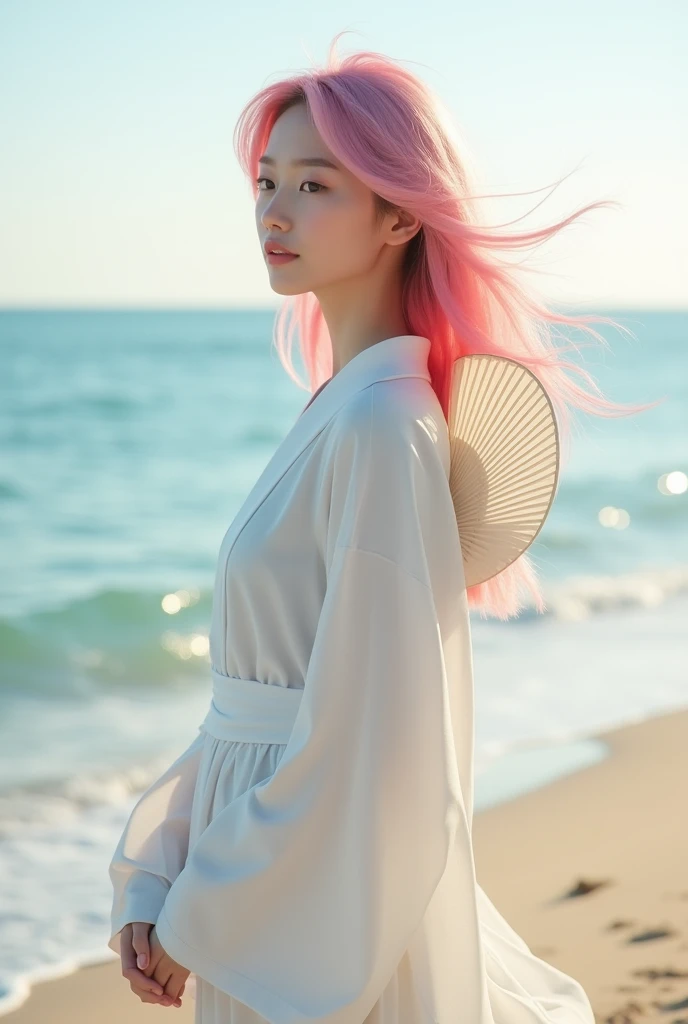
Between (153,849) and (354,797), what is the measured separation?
1.72 ft

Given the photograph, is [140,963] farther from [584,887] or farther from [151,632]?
[151,632]

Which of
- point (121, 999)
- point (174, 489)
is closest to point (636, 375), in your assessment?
point (174, 489)

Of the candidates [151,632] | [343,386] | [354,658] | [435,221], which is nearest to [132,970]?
[354,658]

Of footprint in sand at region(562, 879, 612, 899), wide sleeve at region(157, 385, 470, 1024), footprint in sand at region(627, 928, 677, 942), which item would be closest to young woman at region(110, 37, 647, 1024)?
wide sleeve at region(157, 385, 470, 1024)

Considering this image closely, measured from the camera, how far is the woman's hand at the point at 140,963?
5.79ft

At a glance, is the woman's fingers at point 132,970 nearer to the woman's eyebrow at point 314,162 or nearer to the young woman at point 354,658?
the young woman at point 354,658

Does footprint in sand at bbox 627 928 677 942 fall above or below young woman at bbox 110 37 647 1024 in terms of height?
below

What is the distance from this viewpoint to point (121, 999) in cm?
320

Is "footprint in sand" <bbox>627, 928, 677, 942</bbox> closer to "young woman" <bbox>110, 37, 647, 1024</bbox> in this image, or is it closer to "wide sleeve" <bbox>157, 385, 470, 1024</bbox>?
"young woman" <bbox>110, 37, 647, 1024</bbox>

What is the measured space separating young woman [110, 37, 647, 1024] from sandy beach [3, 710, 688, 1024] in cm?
104

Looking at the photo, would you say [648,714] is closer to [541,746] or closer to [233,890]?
[541,746]

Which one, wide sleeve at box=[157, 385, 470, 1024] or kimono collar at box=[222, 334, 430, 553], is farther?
kimono collar at box=[222, 334, 430, 553]

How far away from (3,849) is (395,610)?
10.6 feet

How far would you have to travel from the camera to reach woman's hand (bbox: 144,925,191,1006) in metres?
1.76
